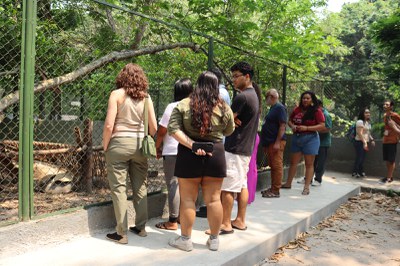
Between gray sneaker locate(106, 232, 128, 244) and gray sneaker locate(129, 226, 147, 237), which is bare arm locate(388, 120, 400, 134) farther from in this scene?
gray sneaker locate(106, 232, 128, 244)

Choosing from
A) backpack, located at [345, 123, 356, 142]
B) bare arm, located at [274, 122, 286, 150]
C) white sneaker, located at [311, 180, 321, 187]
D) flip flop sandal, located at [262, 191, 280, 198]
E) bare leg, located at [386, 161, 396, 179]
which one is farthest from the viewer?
backpack, located at [345, 123, 356, 142]

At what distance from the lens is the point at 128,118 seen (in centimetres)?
359

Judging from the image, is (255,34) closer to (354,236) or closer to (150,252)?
(354,236)

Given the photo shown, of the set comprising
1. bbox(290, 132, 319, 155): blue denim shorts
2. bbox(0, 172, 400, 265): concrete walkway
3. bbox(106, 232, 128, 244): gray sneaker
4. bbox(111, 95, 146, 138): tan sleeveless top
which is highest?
bbox(111, 95, 146, 138): tan sleeveless top

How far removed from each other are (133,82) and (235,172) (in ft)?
4.60

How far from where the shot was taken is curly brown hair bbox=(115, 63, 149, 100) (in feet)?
11.7

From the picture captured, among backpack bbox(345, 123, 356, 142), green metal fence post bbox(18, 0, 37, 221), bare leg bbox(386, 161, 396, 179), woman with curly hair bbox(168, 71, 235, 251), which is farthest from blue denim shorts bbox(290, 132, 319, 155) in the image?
green metal fence post bbox(18, 0, 37, 221)

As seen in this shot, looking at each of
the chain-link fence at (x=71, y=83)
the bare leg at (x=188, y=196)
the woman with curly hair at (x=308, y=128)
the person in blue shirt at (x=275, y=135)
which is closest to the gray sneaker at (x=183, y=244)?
the bare leg at (x=188, y=196)

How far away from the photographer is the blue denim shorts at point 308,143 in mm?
6164

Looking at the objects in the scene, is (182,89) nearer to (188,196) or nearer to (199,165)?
(199,165)

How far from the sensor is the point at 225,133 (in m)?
3.52

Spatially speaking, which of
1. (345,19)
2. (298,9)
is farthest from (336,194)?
(345,19)

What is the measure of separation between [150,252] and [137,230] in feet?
1.70

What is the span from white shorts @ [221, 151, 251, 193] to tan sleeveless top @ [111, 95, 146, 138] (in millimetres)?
1027
